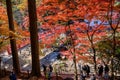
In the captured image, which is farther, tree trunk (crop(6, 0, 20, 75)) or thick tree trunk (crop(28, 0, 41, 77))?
tree trunk (crop(6, 0, 20, 75))

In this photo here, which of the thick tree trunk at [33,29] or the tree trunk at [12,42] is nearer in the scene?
the thick tree trunk at [33,29]

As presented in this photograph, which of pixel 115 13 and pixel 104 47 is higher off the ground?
pixel 115 13

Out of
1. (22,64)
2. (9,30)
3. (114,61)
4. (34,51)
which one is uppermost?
(9,30)

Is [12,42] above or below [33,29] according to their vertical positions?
below

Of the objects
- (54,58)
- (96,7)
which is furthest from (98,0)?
(54,58)

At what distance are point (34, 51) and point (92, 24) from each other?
199 inches

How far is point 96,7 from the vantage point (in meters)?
15.1

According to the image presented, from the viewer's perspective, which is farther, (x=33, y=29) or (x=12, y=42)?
(x=12, y=42)

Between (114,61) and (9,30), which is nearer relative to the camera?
(114,61)

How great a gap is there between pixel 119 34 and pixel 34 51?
6150mm

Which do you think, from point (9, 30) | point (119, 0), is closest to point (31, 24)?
point (9, 30)

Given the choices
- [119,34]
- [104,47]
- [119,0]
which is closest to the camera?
[119,0]

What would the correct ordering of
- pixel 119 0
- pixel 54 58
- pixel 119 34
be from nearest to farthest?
pixel 119 0 → pixel 119 34 → pixel 54 58

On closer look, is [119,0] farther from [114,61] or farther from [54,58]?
[54,58]
